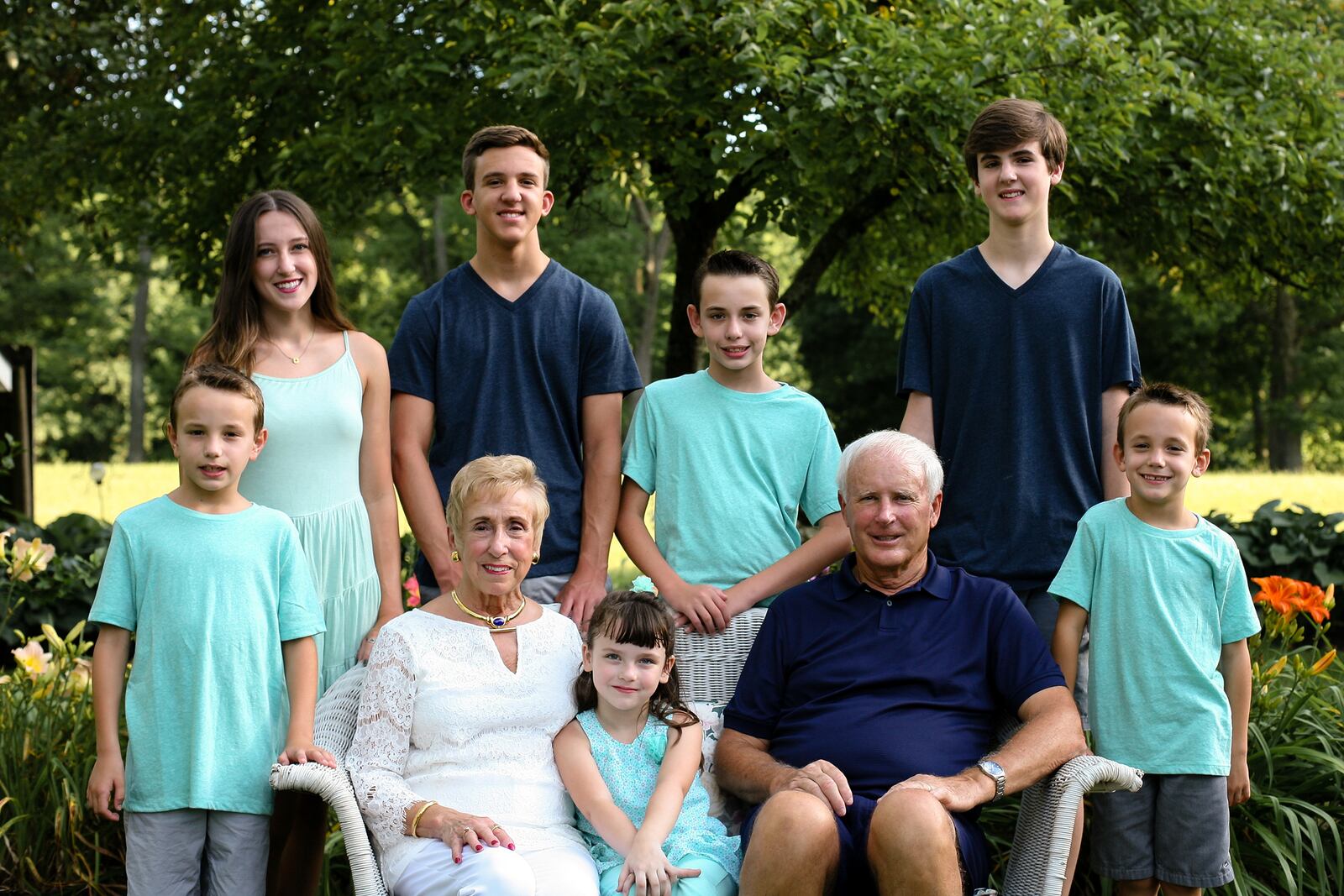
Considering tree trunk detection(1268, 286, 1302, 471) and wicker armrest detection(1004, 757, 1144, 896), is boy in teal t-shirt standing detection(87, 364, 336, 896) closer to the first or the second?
wicker armrest detection(1004, 757, 1144, 896)

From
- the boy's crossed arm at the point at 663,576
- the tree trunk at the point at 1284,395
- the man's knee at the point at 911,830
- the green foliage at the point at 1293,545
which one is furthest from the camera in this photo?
the tree trunk at the point at 1284,395

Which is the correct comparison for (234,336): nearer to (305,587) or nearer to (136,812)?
(305,587)

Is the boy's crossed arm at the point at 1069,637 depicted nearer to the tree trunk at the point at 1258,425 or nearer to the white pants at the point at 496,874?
the white pants at the point at 496,874

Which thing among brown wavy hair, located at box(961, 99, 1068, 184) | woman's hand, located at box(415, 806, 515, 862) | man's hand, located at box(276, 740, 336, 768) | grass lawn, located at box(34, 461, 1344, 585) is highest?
brown wavy hair, located at box(961, 99, 1068, 184)

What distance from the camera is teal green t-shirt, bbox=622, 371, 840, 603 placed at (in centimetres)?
341

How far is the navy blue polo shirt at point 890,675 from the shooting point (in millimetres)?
2891

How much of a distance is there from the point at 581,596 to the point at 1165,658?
1494mm

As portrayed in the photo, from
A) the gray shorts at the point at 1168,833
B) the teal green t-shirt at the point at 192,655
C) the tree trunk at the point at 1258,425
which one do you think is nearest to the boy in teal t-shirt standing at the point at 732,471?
the gray shorts at the point at 1168,833

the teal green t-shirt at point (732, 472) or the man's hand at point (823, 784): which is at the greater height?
the teal green t-shirt at point (732, 472)

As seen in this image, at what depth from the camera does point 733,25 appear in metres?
5.56

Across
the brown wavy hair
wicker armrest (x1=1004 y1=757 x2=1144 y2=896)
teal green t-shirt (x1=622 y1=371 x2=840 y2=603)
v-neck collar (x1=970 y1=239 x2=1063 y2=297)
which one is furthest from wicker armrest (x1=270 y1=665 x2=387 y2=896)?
the brown wavy hair

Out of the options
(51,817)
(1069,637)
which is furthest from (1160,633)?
(51,817)

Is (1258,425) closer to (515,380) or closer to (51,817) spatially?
(515,380)

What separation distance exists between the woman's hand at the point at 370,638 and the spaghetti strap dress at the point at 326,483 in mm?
23
